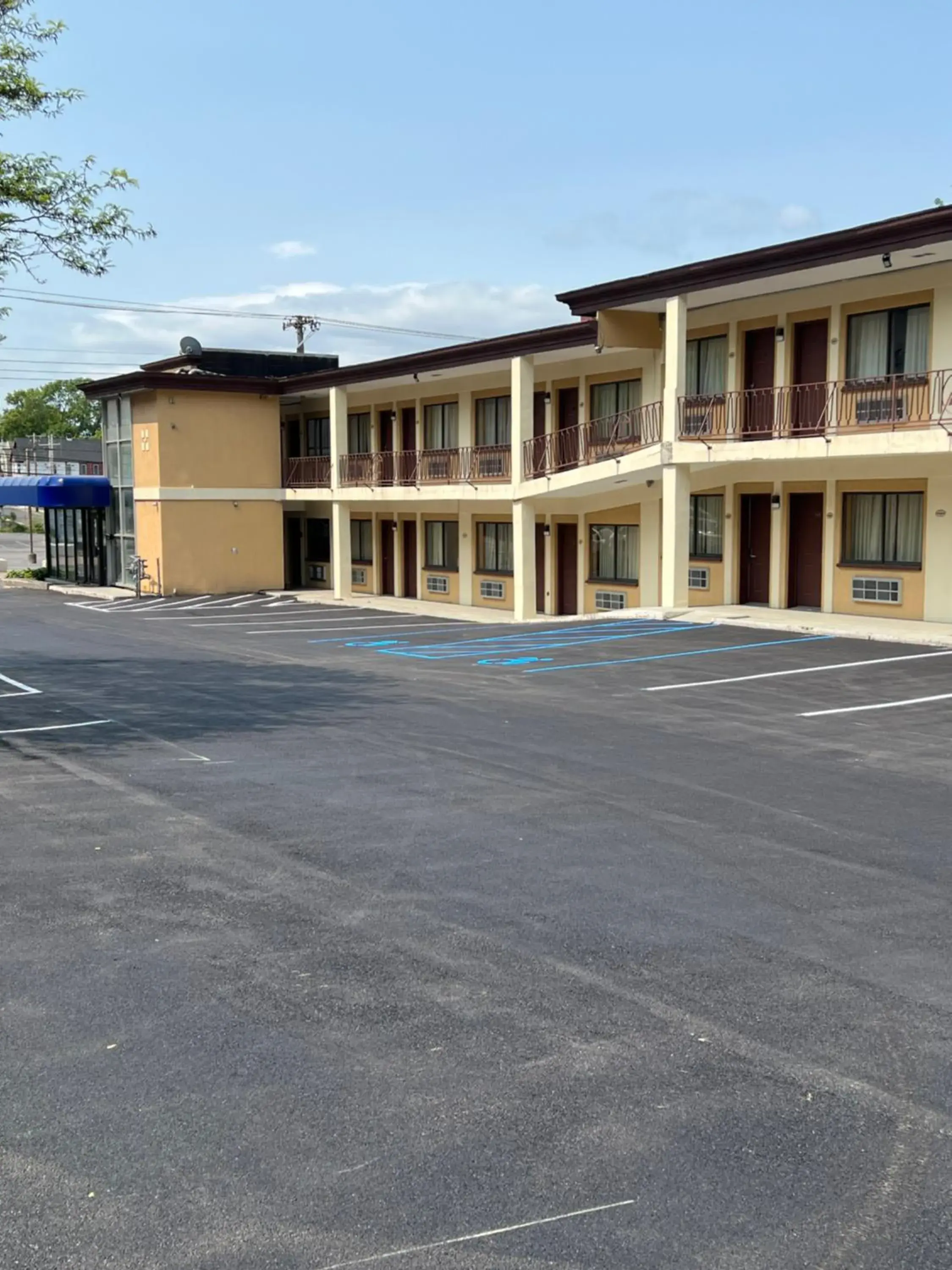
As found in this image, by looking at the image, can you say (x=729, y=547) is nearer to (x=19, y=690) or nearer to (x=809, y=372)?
(x=809, y=372)

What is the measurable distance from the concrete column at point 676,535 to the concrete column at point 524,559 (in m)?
5.28

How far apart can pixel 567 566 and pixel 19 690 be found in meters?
18.0

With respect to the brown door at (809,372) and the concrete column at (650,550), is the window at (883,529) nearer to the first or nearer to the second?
the brown door at (809,372)

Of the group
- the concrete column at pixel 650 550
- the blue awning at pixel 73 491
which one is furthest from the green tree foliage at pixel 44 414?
the concrete column at pixel 650 550

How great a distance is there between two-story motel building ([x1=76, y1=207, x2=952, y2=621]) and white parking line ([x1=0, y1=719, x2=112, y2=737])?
13.1 metres

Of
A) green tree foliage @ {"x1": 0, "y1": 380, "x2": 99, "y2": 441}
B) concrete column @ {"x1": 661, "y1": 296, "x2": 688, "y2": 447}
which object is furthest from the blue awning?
green tree foliage @ {"x1": 0, "y1": 380, "x2": 99, "y2": 441}

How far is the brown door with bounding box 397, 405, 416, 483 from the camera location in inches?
1423

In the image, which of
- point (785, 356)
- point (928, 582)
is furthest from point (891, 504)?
point (785, 356)

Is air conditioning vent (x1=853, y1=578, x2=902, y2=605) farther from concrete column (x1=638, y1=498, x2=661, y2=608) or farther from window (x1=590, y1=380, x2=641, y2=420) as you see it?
window (x1=590, y1=380, x2=641, y2=420)

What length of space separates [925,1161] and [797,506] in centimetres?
2230

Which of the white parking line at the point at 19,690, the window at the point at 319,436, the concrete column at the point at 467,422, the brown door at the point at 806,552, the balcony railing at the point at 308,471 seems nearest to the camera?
the white parking line at the point at 19,690

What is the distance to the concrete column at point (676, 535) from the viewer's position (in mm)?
23781

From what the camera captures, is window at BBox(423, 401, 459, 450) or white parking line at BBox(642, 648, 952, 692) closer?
white parking line at BBox(642, 648, 952, 692)

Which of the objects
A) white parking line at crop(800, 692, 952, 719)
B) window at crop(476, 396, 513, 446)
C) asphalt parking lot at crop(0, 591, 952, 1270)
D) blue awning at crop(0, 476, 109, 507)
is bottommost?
asphalt parking lot at crop(0, 591, 952, 1270)
